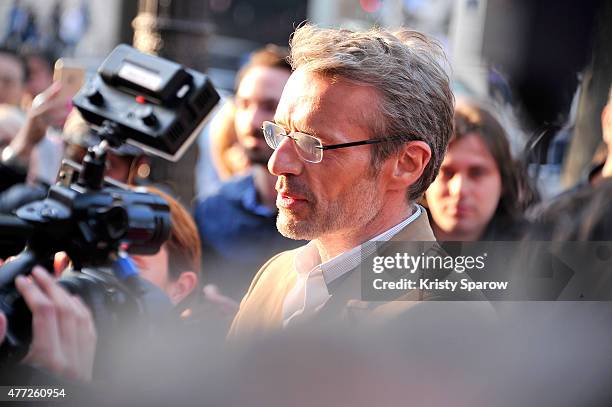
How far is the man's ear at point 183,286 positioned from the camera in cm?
195

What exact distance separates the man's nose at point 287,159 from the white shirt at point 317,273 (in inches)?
7.3

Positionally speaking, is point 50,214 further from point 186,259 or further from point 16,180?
point 16,180

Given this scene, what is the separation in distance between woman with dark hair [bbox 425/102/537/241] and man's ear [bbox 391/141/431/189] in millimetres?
202

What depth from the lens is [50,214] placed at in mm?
1527

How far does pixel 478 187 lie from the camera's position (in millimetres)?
2178

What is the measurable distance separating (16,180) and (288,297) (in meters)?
0.78

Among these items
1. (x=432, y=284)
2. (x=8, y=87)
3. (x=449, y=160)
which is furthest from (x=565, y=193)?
(x=8, y=87)

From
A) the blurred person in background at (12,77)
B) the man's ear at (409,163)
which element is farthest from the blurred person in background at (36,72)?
the man's ear at (409,163)

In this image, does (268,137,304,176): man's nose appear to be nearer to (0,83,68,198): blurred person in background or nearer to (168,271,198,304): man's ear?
(168,271,198,304): man's ear

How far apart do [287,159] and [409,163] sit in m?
0.21

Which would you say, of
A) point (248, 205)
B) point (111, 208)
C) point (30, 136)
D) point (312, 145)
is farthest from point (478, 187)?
point (30, 136)

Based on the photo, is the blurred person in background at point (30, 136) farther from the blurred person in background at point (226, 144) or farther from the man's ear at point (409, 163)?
the man's ear at point (409, 163)

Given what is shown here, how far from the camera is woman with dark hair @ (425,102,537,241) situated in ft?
6.53

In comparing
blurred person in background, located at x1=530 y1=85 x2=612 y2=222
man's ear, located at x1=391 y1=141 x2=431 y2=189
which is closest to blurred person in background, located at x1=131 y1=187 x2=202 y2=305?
man's ear, located at x1=391 y1=141 x2=431 y2=189
